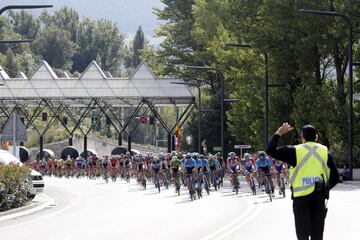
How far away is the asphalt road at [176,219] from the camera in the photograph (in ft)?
70.7

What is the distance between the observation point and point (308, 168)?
45.0 ft

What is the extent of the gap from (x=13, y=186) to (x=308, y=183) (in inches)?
770

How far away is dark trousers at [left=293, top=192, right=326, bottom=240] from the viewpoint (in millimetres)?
13547

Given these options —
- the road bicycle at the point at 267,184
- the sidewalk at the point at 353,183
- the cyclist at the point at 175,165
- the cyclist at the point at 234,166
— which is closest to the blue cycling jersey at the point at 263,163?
the road bicycle at the point at 267,184

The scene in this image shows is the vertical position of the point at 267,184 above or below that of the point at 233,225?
above

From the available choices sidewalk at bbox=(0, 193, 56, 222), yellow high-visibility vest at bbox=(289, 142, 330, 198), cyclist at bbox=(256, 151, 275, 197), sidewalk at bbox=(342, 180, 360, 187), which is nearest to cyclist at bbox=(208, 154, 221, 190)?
sidewalk at bbox=(342, 180, 360, 187)

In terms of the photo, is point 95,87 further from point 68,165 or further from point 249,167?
point 249,167

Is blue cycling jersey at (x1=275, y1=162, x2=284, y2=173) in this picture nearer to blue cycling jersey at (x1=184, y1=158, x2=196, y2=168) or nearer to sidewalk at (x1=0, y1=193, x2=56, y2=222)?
blue cycling jersey at (x1=184, y1=158, x2=196, y2=168)

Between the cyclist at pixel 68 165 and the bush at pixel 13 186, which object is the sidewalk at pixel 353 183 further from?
the cyclist at pixel 68 165

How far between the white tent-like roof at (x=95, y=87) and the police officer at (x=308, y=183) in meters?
74.6

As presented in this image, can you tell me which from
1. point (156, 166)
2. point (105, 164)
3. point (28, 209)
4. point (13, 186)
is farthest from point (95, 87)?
point (13, 186)

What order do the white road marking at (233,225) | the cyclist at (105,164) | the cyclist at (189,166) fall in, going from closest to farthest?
the white road marking at (233,225)
the cyclist at (189,166)
the cyclist at (105,164)

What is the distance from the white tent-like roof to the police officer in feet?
245

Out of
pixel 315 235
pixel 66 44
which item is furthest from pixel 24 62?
pixel 315 235
